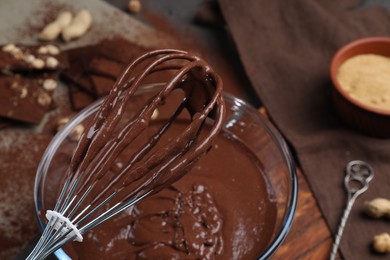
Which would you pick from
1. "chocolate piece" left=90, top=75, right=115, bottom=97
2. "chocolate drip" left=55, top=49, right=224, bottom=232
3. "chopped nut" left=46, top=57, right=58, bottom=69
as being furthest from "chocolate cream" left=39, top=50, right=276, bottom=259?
"chopped nut" left=46, top=57, right=58, bottom=69

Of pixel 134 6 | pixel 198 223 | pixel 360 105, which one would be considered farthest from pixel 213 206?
pixel 134 6

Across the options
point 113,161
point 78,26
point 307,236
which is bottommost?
point 307,236

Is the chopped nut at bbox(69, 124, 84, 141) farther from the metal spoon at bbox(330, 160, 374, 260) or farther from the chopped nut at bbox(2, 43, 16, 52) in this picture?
the metal spoon at bbox(330, 160, 374, 260)

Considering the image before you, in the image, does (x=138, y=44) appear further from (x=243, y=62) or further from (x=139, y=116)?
(x=139, y=116)

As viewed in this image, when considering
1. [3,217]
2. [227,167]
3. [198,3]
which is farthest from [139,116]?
[198,3]

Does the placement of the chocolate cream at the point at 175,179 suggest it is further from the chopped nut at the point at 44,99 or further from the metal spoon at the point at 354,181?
the chopped nut at the point at 44,99

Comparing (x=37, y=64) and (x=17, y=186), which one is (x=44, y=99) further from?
(x=17, y=186)
